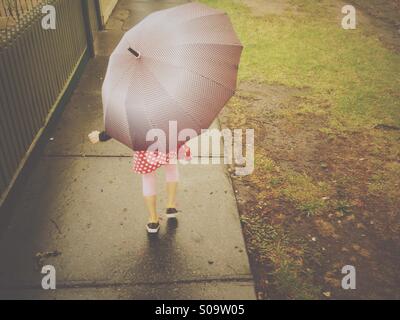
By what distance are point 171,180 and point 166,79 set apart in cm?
120

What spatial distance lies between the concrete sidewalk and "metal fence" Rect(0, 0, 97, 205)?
43 cm

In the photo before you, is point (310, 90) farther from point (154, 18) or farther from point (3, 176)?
point (3, 176)

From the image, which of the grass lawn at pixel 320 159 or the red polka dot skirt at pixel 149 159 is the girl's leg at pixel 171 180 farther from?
the grass lawn at pixel 320 159

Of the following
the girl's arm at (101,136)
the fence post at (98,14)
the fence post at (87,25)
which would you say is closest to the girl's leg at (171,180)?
the girl's arm at (101,136)

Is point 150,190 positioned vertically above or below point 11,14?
below

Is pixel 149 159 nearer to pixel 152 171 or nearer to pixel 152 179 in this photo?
pixel 152 171

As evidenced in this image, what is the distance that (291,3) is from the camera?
1078cm

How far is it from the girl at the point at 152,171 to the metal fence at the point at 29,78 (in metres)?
1.30

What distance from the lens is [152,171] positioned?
10.2 ft

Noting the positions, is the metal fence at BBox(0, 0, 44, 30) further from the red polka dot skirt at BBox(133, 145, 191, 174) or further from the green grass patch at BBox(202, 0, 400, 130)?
the green grass patch at BBox(202, 0, 400, 130)

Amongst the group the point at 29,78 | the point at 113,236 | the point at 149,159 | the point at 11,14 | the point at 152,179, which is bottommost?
the point at 113,236

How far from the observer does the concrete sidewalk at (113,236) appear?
3.14 metres

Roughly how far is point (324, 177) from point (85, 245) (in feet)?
9.11

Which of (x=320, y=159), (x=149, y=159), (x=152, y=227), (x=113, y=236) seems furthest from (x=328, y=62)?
(x=113, y=236)
